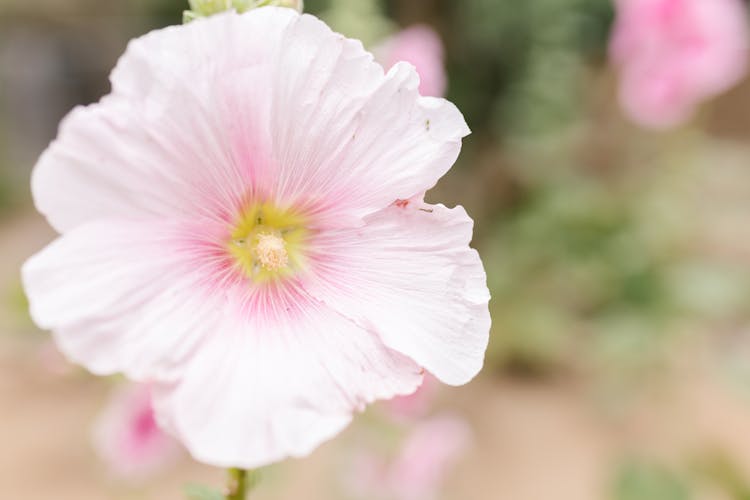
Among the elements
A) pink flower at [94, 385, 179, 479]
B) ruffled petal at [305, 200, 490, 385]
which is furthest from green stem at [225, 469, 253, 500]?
pink flower at [94, 385, 179, 479]

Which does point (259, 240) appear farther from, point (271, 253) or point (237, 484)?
point (237, 484)

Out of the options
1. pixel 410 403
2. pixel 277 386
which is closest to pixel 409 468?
pixel 410 403

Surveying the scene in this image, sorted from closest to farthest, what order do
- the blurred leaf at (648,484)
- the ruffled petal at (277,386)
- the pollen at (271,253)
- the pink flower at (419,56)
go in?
the ruffled petal at (277,386) → the pollen at (271,253) → the pink flower at (419,56) → the blurred leaf at (648,484)

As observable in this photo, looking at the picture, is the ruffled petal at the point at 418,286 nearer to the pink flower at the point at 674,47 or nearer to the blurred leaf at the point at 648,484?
the blurred leaf at the point at 648,484

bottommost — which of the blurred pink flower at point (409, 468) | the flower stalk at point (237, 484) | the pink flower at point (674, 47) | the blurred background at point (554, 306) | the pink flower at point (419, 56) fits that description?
the blurred background at point (554, 306)

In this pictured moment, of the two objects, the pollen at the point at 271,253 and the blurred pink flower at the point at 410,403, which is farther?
the blurred pink flower at the point at 410,403

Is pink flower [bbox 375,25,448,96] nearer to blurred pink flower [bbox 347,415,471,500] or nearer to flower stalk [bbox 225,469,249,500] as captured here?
flower stalk [bbox 225,469,249,500]

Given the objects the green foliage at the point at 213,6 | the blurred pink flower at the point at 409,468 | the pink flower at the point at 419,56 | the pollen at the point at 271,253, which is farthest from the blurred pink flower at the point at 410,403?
the green foliage at the point at 213,6
